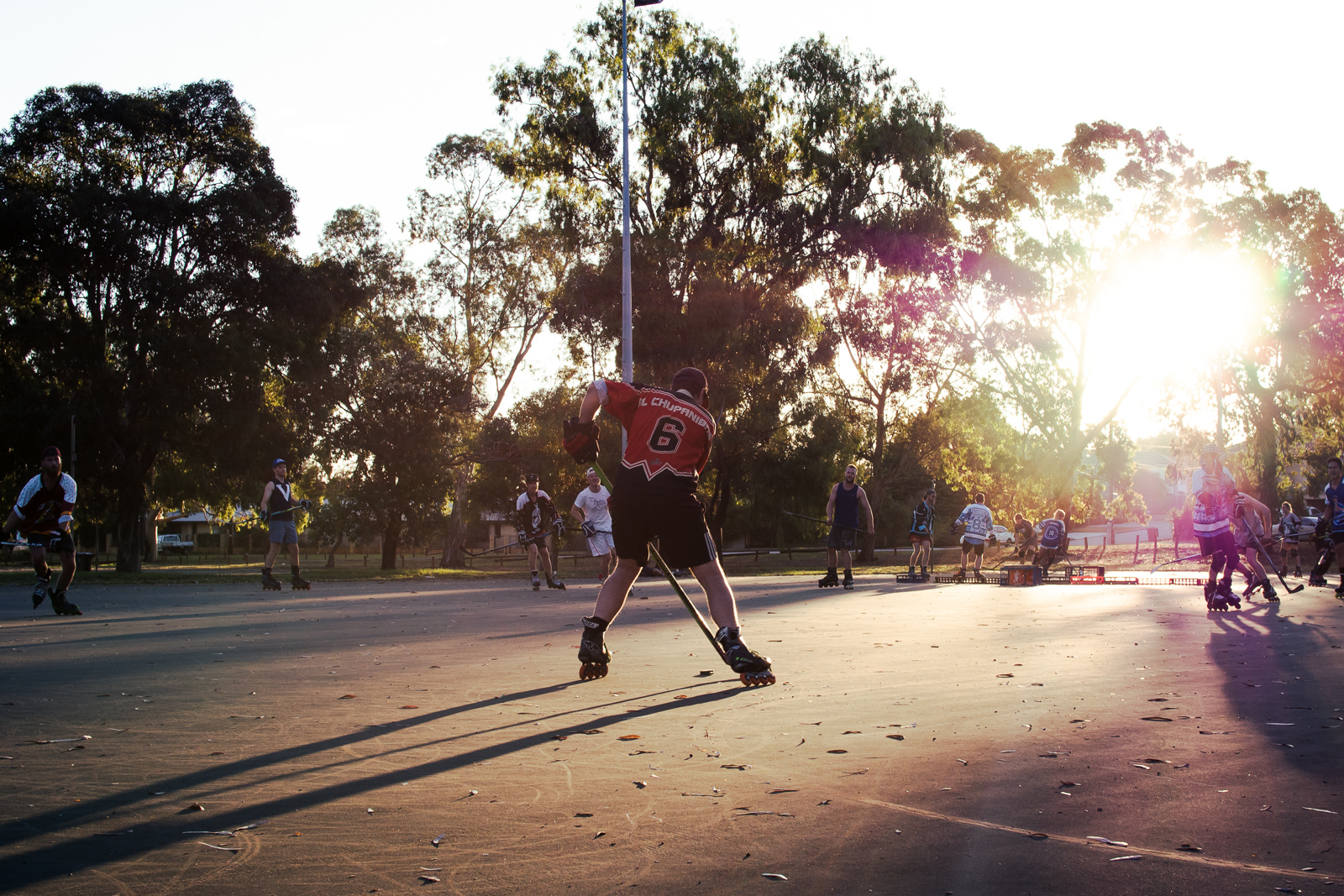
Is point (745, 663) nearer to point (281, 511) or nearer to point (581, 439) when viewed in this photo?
point (581, 439)

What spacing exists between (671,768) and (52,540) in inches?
434

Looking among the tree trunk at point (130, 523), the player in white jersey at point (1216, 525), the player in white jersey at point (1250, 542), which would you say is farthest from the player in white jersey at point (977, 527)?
the tree trunk at point (130, 523)

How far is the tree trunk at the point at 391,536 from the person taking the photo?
38.2m

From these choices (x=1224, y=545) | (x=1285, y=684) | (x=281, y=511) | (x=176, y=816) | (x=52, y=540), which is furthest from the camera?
(x=281, y=511)

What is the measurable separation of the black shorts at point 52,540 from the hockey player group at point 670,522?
1cm

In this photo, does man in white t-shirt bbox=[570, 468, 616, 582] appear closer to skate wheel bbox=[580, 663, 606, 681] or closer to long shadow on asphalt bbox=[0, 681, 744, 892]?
skate wheel bbox=[580, 663, 606, 681]

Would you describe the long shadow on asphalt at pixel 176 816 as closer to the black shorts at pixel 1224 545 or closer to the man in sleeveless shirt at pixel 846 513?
the black shorts at pixel 1224 545

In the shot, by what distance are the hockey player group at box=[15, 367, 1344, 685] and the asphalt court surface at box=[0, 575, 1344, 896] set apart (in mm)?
625

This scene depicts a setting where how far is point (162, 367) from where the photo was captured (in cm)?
2911

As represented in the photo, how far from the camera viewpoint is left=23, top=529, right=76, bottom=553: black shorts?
42.1 ft

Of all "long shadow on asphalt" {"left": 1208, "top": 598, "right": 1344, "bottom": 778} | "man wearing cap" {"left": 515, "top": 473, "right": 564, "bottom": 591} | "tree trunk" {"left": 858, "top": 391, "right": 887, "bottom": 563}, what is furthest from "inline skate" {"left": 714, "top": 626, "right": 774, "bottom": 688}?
"tree trunk" {"left": 858, "top": 391, "right": 887, "bottom": 563}

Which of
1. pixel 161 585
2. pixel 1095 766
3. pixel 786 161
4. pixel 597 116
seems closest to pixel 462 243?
pixel 597 116

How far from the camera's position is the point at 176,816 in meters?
3.71

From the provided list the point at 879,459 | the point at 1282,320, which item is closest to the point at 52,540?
the point at 879,459
